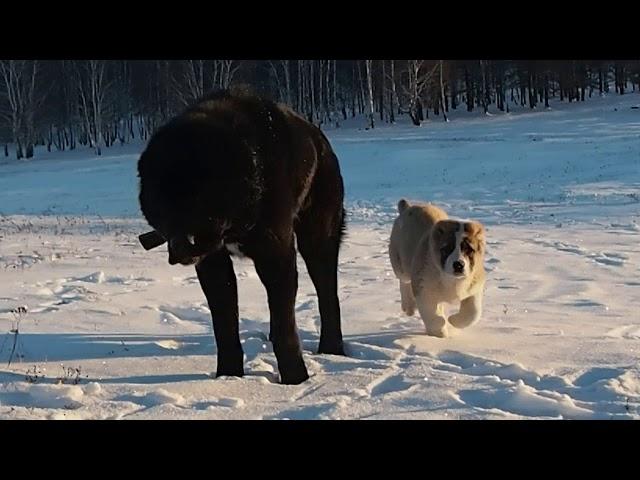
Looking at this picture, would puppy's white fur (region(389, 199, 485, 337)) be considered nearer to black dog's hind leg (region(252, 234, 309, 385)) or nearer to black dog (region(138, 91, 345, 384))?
black dog (region(138, 91, 345, 384))

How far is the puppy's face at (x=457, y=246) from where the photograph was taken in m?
5.98

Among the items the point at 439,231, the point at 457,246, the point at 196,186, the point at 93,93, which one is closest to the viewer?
the point at 196,186

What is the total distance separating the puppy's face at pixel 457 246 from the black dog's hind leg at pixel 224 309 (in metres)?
1.89

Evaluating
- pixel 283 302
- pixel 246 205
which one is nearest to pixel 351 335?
pixel 283 302

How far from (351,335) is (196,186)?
263 cm

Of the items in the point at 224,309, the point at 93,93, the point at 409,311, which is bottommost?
the point at 409,311

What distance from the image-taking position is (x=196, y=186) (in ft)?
13.1

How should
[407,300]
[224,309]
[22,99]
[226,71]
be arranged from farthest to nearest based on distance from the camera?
[22,99]
[226,71]
[407,300]
[224,309]

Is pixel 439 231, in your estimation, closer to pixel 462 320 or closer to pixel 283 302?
pixel 462 320

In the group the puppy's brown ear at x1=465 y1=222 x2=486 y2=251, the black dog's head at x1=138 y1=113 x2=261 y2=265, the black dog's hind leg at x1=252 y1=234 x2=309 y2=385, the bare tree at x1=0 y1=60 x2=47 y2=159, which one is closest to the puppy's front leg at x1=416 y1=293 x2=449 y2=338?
the puppy's brown ear at x1=465 y1=222 x2=486 y2=251

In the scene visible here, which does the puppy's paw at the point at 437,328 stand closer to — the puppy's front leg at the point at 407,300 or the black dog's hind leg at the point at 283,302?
the puppy's front leg at the point at 407,300

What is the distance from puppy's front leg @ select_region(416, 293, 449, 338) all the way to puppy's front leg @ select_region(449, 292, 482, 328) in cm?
12

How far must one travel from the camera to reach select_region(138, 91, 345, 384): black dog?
406cm

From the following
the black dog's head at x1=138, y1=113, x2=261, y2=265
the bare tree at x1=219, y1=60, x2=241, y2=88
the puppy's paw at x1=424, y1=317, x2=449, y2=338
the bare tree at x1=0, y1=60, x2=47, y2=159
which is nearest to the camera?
the black dog's head at x1=138, y1=113, x2=261, y2=265
